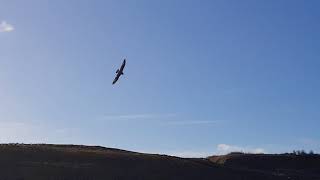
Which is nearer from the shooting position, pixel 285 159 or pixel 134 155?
pixel 134 155

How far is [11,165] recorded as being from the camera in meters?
45.2

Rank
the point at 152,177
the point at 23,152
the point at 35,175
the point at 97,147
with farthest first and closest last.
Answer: the point at 97,147, the point at 23,152, the point at 152,177, the point at 35,175

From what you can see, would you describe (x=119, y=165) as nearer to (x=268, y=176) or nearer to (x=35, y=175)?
(x=35, y=175)

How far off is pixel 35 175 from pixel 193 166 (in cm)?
1185

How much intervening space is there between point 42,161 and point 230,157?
71.8 ft

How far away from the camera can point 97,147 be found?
62.8 m

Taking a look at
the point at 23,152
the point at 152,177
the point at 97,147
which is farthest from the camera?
the point at 97,147

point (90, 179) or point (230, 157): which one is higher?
point (230, 157)

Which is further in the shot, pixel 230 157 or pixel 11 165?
pixel 230 157

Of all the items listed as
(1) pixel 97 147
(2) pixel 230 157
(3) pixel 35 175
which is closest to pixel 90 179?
(3) pixel 35 175

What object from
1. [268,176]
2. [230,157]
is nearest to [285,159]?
[230,157]

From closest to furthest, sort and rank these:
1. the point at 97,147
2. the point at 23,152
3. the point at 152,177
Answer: the point at 152,177
the point at 23,152
the point at 97,147

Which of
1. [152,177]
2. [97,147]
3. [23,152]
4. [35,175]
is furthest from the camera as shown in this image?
[97,147]

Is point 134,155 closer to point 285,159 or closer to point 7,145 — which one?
point 7,145
